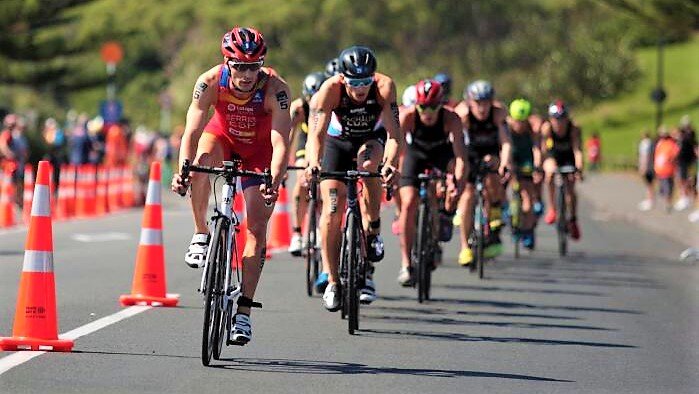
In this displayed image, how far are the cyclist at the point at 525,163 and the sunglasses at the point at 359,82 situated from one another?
A: 9874 mm

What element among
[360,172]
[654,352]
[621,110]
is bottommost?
[654,352]

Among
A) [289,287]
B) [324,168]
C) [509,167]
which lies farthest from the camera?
[509,167]

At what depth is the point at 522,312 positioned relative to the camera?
15.2 meters

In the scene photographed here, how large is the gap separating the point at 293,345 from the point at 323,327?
1254mm

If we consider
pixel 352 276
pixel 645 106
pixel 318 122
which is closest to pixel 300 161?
pixel 318 122

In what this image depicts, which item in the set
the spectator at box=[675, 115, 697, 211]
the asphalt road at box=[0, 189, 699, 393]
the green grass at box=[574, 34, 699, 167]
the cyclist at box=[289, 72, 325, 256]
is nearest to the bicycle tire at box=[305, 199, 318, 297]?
the asphalt road at box=[0, 189, 699, 393]

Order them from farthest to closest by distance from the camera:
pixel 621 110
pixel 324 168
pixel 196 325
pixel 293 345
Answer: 1. pixel 621 110
2. pixel 324 168
3. pixel 196 325
4. pixel 293 345

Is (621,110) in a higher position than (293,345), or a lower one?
higher

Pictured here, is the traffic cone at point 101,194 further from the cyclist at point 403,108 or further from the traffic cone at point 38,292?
the traffic cone at point 38,292

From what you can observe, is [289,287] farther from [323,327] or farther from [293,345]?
[293,345]

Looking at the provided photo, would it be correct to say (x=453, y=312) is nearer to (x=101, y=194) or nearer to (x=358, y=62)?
(x=358, y=62)

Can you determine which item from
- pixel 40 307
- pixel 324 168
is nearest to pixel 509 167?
pixel 324 168

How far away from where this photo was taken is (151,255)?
14.0 meters

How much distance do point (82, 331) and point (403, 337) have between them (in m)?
2.09
